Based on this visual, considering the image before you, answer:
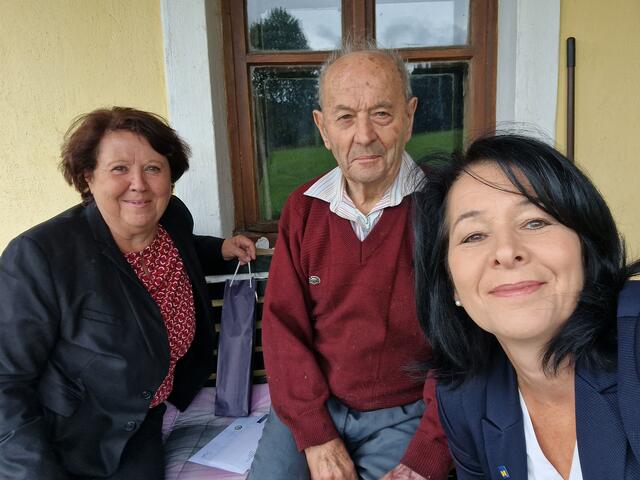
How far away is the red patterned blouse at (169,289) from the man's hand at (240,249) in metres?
0.24

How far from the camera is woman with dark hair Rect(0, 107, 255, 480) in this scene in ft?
4.78

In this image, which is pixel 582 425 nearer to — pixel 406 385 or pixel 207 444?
pixel 406 385

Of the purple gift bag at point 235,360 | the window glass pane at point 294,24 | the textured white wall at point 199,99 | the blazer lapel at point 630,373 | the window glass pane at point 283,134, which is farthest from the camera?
the window glass pane at point 283,134

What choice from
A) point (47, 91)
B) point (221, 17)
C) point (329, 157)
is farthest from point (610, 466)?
point (47, 91)

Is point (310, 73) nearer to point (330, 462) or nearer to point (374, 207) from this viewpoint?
point (374, 207)

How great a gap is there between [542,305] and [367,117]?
0.89 m

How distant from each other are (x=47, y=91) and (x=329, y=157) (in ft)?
4.71

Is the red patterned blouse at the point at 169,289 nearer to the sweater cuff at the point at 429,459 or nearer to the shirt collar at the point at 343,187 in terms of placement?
the shirt collar at the point at 343,187

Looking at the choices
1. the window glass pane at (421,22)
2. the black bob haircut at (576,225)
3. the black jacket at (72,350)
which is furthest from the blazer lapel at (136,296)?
the window glass pane at (421,22)

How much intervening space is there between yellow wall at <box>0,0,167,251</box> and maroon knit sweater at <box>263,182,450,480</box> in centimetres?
117

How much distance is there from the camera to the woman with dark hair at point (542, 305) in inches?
37.3

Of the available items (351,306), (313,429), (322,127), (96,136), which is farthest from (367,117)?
(313,429)

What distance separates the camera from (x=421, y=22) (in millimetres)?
2400

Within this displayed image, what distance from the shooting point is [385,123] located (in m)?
1.60
